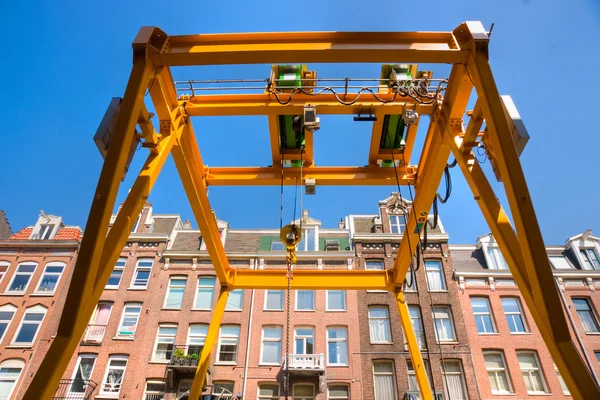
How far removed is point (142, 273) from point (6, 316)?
713 centimetres

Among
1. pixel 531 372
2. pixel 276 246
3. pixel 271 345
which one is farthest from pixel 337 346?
pixel 531 372

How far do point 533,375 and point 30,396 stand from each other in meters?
21.0

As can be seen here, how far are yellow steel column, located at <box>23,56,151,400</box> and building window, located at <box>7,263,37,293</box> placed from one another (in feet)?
69.4

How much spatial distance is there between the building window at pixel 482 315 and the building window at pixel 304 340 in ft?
27.5

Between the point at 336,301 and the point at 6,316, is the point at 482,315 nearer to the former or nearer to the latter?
the point at 336,301

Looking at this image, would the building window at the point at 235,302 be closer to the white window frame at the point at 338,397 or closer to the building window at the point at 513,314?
the white window frame at the point at 338,397

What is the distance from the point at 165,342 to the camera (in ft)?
62.9

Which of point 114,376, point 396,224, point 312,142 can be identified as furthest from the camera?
point 396,224

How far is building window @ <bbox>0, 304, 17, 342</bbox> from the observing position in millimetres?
19766

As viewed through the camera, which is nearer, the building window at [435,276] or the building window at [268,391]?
the building window at [268,391]

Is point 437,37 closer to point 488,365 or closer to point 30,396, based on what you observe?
point 30,396

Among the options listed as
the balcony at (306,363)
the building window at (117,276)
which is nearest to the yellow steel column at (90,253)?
the balcony at (306,363)

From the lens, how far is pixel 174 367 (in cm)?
1752

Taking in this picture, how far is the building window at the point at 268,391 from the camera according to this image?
17.6 m
